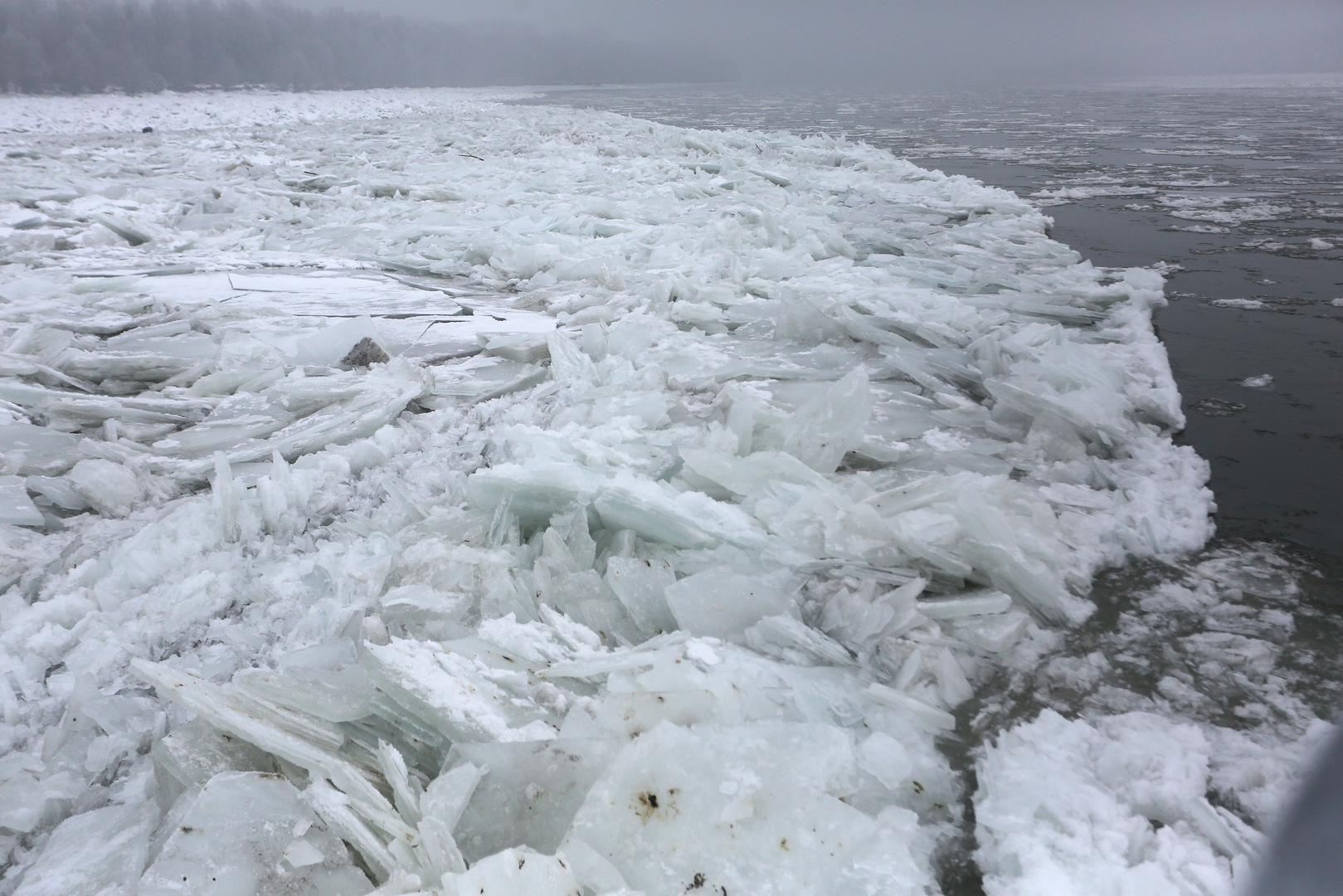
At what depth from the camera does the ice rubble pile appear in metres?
1.05

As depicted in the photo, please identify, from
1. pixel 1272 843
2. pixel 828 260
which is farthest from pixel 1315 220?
pixel 1272 843

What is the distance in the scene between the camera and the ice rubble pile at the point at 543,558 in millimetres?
1046

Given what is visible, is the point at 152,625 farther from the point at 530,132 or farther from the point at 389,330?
the point at 530,132

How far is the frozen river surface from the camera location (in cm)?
105

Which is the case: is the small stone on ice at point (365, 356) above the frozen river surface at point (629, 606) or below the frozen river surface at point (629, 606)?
above

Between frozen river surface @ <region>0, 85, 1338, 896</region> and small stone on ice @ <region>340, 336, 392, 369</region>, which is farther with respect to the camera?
small stone on ice @ <region>340, 336, 392, 369</region>

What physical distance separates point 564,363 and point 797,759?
6.92ft

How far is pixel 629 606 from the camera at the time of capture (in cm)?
158

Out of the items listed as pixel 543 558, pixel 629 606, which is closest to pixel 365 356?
pixel 543 558

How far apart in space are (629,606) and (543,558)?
0.81 ft

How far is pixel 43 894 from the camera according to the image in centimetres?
98

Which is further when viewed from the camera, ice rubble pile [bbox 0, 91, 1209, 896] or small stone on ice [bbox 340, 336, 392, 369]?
small stone on ice [bbox 340, 336, 392, 369]

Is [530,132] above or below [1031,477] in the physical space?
above

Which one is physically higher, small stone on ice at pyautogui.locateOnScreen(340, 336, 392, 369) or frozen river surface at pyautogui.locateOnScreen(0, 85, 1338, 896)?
small stone on ice at pyautogui.locateOnScreen(340, 336, 392, 369)
